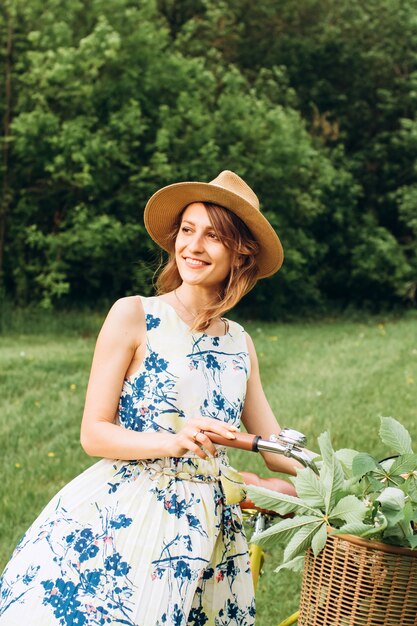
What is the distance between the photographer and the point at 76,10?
14.7 metres

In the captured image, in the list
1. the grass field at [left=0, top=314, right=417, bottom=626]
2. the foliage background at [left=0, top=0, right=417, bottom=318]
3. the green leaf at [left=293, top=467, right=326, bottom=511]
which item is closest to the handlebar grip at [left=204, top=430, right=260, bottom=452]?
the green leaf at [left=293, top=467, right=326, bottom=511]

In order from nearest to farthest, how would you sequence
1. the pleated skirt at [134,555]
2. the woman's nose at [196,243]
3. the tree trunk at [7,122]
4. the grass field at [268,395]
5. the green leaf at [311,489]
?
the green leaf at [311,489] < the pleated skirt at [134,555] < the woman's nose at [196,243] < the grass field at [268,395] < the tree trunk at [7,122]

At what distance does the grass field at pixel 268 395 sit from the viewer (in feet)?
19.0

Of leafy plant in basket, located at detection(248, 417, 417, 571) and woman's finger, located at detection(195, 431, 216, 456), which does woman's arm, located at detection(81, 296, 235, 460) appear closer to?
woman's finger, located at detection(195, 431, 216, 456)

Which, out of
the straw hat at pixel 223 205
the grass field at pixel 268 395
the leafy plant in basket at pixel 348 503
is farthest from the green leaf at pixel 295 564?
the grass field at pixel 268 395

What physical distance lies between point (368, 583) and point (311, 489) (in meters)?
0.22

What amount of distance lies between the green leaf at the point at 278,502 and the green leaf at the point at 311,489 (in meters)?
0.01

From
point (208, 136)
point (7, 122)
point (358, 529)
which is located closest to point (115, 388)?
point (358, 529)

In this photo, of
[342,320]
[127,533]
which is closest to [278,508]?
[127,533]

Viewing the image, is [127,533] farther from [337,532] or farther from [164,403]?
[337,532]

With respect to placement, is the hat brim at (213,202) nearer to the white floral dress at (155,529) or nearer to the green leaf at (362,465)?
the white floral dress at (155,529)

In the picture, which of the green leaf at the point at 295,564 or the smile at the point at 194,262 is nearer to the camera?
the green leaf at the point at 295,564

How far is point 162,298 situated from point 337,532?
1027 mm

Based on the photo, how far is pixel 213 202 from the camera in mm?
2666
